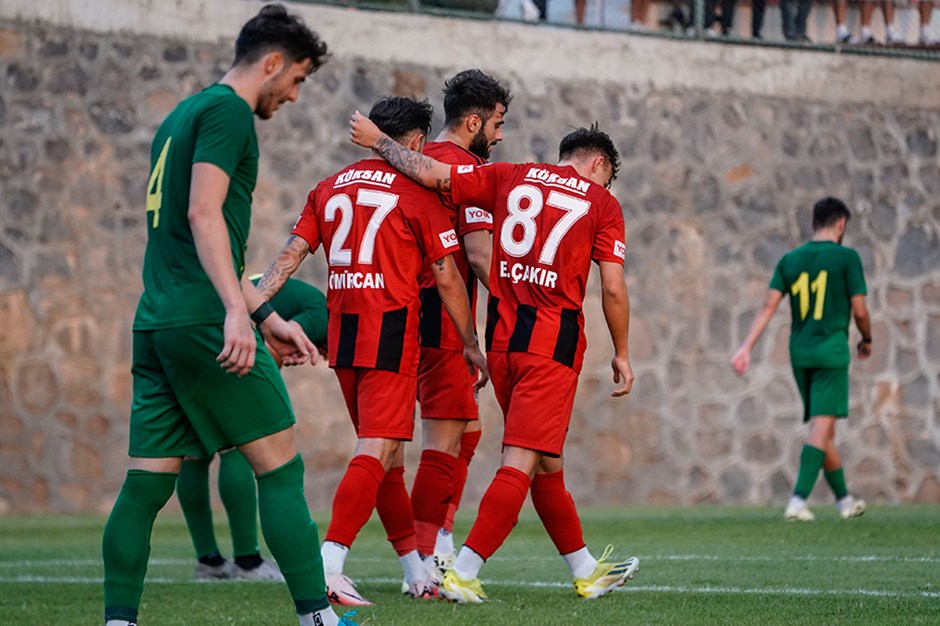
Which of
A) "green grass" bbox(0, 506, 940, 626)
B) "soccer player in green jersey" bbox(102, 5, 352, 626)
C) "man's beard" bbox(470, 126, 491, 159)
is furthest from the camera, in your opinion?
"man's beard" bbox(470, 126, 491, 159)

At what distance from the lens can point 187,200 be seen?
14.7 feet

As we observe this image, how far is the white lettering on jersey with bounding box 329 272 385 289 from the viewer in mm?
6246

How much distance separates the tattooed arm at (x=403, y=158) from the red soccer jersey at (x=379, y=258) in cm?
7

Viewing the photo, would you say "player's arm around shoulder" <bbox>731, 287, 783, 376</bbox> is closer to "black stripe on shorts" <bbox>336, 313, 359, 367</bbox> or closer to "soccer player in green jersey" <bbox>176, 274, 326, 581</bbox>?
"soccer player in green jersey" <bbox>176, 274, 326, 581</bbox>

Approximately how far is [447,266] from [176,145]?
1.97 meters

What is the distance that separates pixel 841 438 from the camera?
48.0 feet

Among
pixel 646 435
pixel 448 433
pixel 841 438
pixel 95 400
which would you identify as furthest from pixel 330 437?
pixel 448 433

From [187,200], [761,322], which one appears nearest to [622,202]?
[761,322]

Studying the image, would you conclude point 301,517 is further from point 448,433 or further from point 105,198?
point 105,198

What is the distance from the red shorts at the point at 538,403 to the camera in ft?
19.9

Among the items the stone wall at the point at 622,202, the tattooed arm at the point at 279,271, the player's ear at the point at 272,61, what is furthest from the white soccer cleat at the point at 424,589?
the stone wall at the point at 622,202

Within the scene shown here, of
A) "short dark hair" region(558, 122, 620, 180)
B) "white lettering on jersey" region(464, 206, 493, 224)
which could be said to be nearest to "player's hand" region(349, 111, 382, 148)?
"white lettering on jersey" region(464, 206, 493, 224)

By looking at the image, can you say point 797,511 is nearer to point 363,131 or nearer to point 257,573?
point 257,573

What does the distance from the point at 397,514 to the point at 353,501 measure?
1.89ft
